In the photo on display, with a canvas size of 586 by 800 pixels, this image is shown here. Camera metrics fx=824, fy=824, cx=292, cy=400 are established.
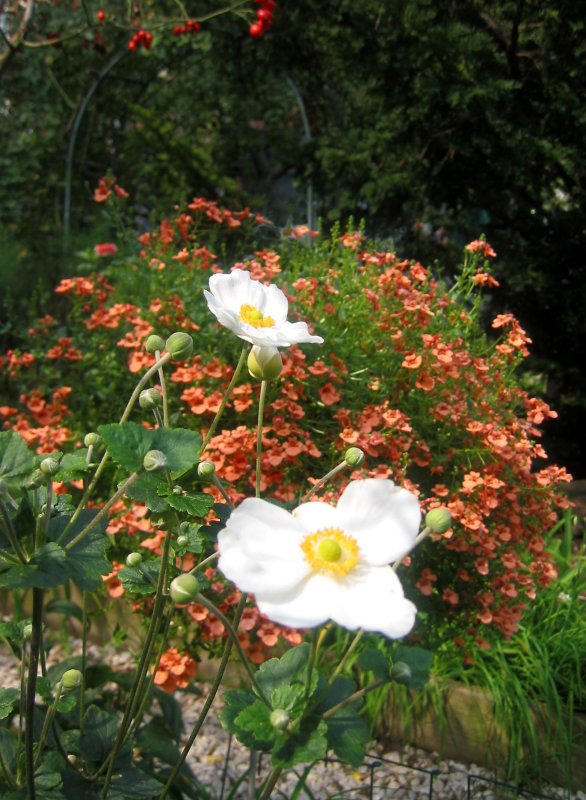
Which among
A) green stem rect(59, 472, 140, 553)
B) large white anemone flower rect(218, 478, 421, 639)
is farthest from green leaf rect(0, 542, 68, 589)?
large white anemone flower rect(218, 478, 421, 639)

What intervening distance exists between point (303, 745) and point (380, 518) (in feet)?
0.63

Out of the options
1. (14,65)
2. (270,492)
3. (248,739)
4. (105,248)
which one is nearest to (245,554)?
(248,739)

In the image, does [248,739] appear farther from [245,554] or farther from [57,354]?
[57,354]

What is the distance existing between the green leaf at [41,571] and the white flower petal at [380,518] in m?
0.24

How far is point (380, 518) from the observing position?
67 centimetres

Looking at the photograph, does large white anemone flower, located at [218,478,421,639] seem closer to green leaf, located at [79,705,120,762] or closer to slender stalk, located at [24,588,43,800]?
slender stalk, located at [24,588,43,800]

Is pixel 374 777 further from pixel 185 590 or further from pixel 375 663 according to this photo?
pixel 185 590

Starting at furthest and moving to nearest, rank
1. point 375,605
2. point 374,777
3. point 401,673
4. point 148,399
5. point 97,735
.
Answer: point 374,777, point 97,735, point 148,399, point 401,673, point 375,605

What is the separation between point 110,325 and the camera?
2.20m

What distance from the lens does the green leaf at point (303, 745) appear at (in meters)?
0.64

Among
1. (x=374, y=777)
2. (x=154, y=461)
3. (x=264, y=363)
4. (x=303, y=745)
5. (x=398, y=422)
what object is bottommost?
(x=374, y=777)

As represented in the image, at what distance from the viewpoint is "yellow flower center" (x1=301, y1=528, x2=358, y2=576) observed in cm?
64

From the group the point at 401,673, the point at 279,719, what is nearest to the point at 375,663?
the point at 401,673

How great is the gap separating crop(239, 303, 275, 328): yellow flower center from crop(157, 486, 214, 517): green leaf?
176mm
